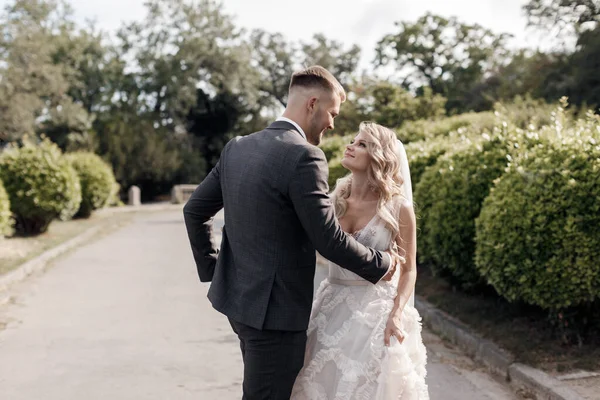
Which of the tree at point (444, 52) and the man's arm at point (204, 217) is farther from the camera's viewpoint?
the tree at point (444, 52)

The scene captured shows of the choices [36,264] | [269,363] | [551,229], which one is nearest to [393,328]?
[269,363]

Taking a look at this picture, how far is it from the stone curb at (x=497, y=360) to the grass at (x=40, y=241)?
6.67 meters

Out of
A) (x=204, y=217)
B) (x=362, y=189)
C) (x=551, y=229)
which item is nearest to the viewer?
(x=204, y=217)

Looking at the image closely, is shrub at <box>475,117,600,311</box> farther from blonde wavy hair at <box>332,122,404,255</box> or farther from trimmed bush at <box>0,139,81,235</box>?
trimmed bush at <box>0,139,81,235</box>

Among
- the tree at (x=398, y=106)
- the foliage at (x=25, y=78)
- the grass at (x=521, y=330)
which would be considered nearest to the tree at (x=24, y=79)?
the foliage at (x=25, y=78)

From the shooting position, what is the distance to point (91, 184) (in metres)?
22.3

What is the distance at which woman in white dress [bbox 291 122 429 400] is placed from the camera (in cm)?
321

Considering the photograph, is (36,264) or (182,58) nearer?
(36,264)

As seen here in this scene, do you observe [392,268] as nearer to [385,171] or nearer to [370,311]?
[370,311]

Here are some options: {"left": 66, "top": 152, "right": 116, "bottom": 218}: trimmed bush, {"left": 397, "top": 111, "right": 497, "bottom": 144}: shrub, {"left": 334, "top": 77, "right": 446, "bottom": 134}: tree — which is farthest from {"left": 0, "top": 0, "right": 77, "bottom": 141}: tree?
{"left": 397, "top": 111, "right": 497, "bottom": 144}: shrub

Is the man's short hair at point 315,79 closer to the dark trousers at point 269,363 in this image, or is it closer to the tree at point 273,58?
the dark trousers at point 269,363

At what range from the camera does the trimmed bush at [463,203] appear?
7.38 meters

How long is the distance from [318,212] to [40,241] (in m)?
13.4

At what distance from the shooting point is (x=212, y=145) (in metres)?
49.4
